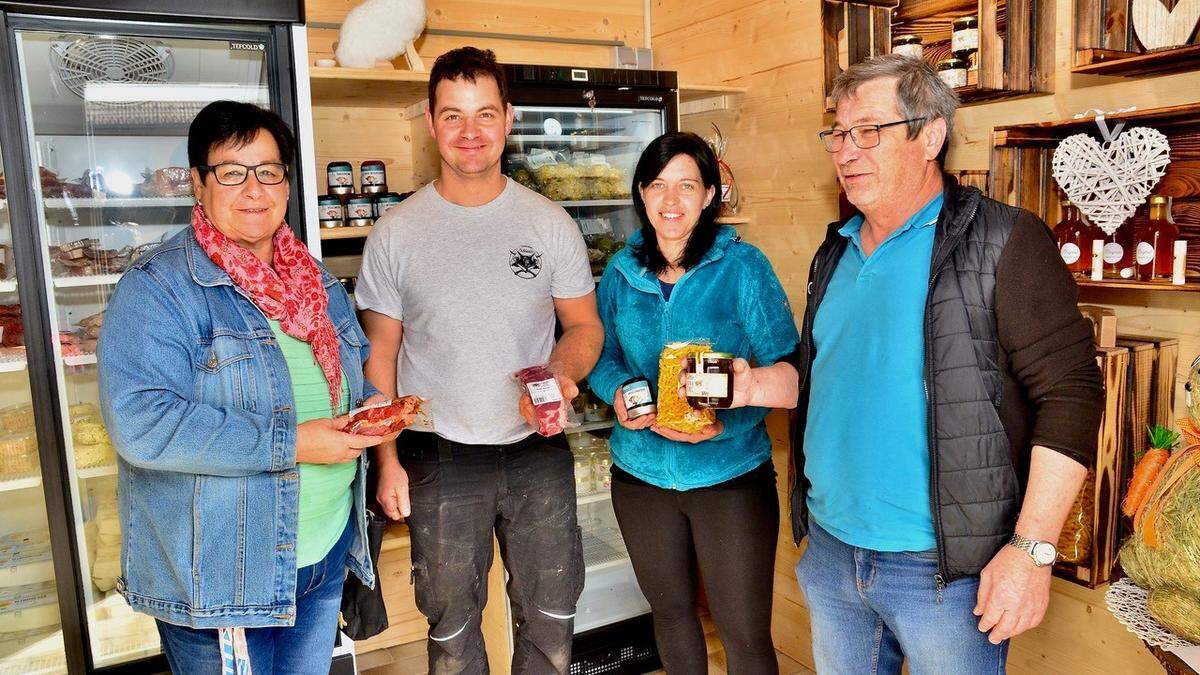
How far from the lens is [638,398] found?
1.95m

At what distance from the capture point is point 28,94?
6.86ft

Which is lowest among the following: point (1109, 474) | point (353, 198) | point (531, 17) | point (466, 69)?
point (1109, 474)

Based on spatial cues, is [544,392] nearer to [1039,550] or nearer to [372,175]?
[1039,550]

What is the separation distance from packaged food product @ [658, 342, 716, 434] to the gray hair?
25.1 inches

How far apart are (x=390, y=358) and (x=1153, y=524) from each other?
160 cm

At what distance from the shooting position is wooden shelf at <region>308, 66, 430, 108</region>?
8.68 feet

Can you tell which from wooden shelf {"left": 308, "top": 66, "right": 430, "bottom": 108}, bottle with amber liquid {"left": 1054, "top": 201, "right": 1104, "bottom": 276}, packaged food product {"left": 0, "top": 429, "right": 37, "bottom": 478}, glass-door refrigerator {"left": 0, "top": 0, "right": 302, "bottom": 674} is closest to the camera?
bottle with amber liquid {"left": 1054, "top": 201, "right": 1104, "bottom": 276}

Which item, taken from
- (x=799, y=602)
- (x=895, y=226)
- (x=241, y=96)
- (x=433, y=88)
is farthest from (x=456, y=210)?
(x=799, y=602)

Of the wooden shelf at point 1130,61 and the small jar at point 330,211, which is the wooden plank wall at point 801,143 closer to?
the wooden shelf at point 1130,61

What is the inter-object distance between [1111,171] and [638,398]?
1.14 metres

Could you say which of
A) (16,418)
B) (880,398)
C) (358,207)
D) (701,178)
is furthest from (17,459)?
(880,398)

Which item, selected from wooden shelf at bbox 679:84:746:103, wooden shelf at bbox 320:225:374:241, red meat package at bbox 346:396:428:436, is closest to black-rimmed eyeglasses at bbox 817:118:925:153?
red meat package at bbox 346:396:428:436

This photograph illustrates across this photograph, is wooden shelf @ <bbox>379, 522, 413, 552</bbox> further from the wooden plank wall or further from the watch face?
the watch face

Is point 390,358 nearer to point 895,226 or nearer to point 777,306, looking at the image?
point 777,306
